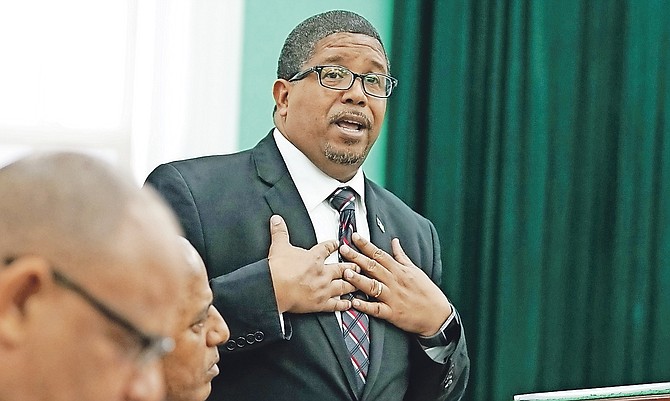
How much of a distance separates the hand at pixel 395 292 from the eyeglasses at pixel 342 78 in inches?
15.0

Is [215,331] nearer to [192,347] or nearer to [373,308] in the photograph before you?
[192,347]

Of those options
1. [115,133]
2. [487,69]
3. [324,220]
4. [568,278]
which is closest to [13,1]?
[115,133]

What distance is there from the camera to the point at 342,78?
2643mm

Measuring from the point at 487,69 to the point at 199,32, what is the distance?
1060 mm

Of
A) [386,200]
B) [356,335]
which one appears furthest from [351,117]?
[356,335]

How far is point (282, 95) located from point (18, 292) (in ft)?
5.97

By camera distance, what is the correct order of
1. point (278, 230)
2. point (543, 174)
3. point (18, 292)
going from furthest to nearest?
point (543, 174), point (278, 230), point (18, 292)

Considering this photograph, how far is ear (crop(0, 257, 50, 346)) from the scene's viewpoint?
38.1 inches

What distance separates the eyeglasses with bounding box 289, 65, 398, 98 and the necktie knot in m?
0.26

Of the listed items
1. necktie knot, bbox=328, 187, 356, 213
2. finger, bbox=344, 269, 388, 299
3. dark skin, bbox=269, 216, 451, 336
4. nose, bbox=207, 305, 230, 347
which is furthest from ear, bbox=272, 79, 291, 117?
nose, bbox=207, 305, 230, 347

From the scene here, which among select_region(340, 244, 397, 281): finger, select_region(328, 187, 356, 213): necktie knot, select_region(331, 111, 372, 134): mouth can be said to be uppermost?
select_region(331, 111, 372, 134): mouth

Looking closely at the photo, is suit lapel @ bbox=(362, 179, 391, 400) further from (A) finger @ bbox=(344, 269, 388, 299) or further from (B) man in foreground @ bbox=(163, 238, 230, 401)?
(B) man in foreground @ bbox=(163, 238, 230, 401)

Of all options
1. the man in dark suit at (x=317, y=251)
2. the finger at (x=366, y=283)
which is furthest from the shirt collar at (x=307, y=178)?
the finger at (x=366, y=283)

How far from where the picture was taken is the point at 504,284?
3715 mm
